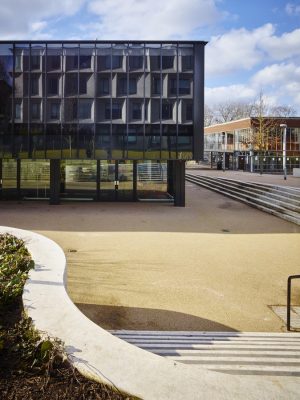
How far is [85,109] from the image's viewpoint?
72.5 feet

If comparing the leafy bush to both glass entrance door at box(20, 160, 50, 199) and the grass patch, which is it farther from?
glass entrance door at box(20, 160, 50, 199)

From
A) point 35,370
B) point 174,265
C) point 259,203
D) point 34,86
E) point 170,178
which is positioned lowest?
point 174,265

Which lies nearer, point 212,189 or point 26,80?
point 26,80

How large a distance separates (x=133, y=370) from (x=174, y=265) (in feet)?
25.3

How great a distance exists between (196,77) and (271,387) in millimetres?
20737

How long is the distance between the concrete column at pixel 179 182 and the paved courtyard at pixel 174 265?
104 inches

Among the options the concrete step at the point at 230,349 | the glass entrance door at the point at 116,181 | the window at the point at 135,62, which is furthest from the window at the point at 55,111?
the concrete step at the point at 230,349

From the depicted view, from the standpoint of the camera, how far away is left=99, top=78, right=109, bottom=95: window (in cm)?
2220

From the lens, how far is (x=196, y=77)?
22.0 meters

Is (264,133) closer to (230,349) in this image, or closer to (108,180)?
(108,180)

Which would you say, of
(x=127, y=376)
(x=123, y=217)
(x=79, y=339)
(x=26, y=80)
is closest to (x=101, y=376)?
(x=127, y=376)

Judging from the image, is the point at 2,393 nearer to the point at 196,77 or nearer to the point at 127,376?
the point at 127,376

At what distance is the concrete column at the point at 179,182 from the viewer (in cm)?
2314

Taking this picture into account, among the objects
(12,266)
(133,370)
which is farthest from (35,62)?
(133,370)
